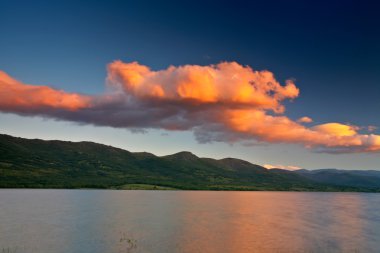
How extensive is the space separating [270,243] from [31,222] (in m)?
67.1

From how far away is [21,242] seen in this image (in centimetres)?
6906

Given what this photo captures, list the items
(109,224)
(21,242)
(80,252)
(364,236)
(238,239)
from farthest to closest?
(109,224)
(364,236)
(238,239)
(21,242)
(80,252)

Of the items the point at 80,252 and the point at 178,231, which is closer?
the point at 80,252

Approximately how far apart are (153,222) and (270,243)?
4322 centimetres

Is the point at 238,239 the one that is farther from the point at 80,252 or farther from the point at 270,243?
the point at 80,252

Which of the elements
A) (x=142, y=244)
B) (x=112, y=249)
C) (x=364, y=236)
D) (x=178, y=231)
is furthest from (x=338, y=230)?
(x=112, y=249)

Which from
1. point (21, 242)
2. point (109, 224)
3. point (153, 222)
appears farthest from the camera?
point (153, 222)

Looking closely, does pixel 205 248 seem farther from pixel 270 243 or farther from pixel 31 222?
pixel 31 222

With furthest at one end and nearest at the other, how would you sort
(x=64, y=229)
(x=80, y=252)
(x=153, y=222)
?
(x=153, y=222) → (x=64, y=229) → (x=80, y=252)

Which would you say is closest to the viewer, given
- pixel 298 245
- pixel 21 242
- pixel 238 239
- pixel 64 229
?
pixel 21 242

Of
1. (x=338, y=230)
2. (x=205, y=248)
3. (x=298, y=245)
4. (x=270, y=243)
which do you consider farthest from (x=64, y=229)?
(x=338, y=230)

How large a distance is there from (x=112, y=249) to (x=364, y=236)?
2707 inches

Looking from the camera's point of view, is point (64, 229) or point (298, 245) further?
point (64, 229)

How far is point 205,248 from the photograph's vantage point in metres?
69.2
